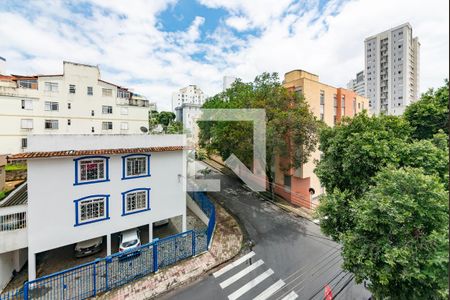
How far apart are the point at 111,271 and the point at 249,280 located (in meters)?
6.08

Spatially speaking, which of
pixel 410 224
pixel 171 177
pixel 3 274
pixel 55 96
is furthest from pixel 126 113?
pixel 410 224

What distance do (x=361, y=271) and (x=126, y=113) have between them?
28151 millimetres

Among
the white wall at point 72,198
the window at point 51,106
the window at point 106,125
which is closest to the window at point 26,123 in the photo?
the window at point 51,106

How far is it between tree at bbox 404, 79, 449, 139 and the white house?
37.0 feet

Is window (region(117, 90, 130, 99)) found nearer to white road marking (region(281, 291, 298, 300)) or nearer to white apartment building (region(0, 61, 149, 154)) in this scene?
white apartment building (region(0, 61, 149, 154))

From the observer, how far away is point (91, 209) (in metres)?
9.91

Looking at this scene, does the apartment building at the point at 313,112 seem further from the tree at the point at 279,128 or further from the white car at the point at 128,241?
the white car at the point at 128,241

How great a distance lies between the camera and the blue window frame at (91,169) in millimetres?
9422

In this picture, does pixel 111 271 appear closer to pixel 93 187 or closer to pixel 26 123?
pixel 93 187

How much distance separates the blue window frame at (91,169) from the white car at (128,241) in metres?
3.50

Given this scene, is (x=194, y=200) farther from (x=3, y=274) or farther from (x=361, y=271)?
(x=361, y=271)

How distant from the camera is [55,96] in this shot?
2255 cm

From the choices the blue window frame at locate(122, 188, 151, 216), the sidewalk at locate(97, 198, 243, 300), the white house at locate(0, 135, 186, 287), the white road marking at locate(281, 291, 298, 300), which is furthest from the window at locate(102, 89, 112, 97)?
the white road marking at locate(281, 291, 298, 300)

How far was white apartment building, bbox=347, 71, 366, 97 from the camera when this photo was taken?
61.4m
